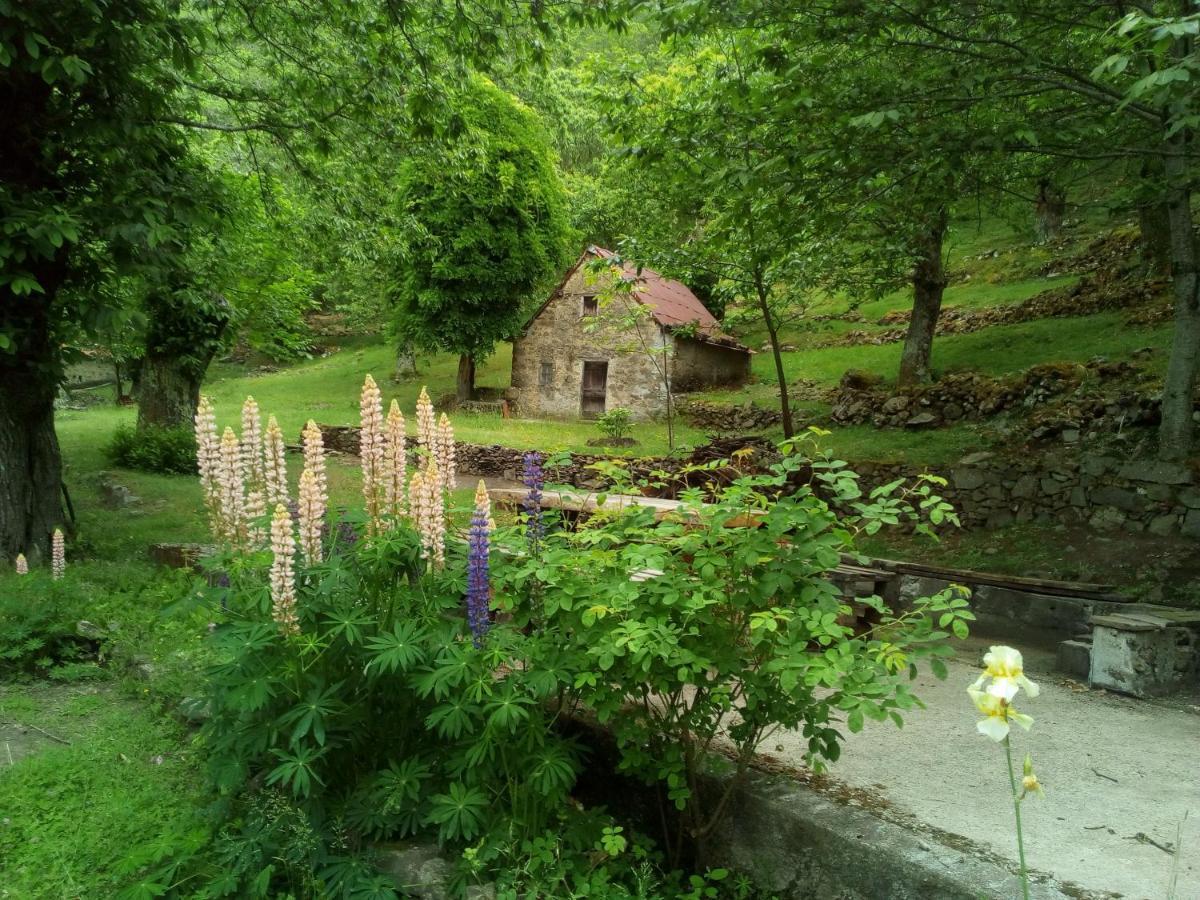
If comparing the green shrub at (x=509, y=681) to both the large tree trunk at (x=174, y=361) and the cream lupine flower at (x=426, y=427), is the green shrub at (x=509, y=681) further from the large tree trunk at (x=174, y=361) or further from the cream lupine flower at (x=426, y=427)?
the large tree trunk at (x=174, y=361)

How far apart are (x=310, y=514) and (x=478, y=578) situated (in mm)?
834

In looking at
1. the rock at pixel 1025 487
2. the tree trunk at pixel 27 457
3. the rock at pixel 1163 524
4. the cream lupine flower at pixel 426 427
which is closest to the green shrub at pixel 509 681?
the cream lupine flower at pixel 426 427

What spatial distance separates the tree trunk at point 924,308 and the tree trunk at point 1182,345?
677 centimetres

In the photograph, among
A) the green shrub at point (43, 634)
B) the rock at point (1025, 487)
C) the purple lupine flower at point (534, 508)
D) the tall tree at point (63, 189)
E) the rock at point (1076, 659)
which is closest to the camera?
the purple lupine flower at point (534, 508)

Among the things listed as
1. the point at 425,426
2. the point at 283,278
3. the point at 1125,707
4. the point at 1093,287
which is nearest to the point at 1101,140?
the point at 1125,707

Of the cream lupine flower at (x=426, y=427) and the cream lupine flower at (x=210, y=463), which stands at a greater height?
the cream lupine flower at (x=426, y=427)

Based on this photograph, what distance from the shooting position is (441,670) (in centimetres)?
322

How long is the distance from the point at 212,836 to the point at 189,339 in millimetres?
14698

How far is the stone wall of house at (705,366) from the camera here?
26469 millimetres

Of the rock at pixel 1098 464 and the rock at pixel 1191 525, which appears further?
the rock at pixel 1098 464

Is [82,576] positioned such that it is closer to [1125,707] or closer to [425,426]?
[425,426]

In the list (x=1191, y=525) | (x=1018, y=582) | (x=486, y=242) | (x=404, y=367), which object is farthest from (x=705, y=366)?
(x=1018, y=582)

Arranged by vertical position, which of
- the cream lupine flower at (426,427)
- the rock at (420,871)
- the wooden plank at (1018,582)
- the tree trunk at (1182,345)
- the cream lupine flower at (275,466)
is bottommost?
the rock at (420,871)

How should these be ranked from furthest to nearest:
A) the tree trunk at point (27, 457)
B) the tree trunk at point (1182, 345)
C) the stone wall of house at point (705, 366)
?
the stone wall of house at point (705, 366) < the tree trunk at point (1182, 345) < the tree trunk at point (27, 457)
